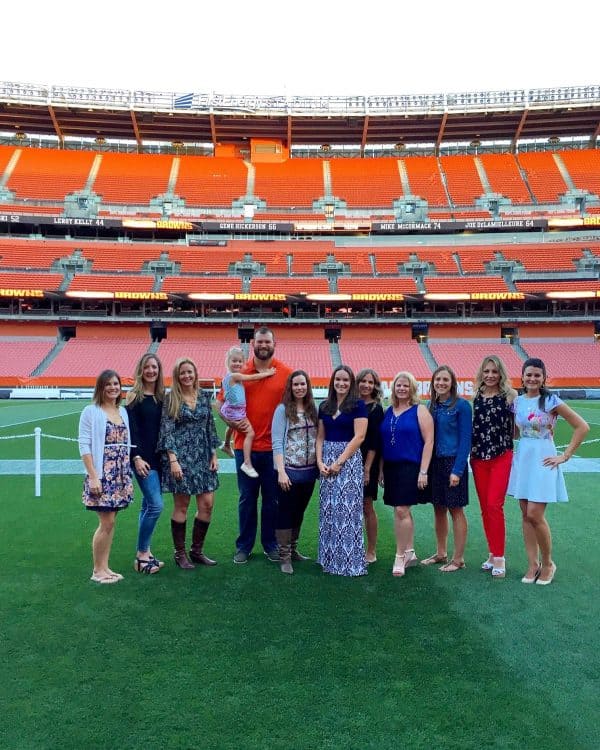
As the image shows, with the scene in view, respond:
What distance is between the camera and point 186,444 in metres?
5.49

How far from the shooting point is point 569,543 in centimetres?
663

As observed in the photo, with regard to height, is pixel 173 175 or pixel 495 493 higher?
pixel 173 175

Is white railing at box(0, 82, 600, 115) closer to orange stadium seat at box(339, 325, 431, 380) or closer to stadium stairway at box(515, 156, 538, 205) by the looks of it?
stadium stairway at box(515, 156, 538, 205)

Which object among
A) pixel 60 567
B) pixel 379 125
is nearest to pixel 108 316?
pixel 379 125

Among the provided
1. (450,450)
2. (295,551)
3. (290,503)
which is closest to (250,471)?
(290,503)

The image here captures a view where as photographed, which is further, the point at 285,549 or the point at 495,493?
the point at 285,549

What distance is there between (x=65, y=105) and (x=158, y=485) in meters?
48.6

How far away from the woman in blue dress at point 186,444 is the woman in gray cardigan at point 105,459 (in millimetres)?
383

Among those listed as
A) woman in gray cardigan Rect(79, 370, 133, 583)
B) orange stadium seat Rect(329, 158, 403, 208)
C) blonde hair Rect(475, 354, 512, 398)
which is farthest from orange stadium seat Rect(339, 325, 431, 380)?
woman in gray cardigan Rect(79, 370, 133, 583)

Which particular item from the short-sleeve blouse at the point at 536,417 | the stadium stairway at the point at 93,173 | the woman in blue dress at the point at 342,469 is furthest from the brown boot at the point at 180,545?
the stadium stairway at the point at 93,173

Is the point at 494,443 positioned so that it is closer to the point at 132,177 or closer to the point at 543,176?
the point at 543,176

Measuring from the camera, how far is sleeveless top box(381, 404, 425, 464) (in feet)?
17.9

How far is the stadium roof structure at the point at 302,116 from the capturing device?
45.2 meters

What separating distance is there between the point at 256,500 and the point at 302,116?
4650 centimetres
